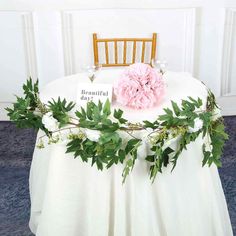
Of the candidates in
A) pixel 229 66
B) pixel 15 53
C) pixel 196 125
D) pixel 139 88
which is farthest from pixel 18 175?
pixel 229 66

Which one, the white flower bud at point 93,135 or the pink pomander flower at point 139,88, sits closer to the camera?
the white flower bud at point 93,135

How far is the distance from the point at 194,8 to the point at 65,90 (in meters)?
1.57

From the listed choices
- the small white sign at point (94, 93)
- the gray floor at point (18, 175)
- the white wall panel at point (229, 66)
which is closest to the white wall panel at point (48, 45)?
the gray floor at point (18, 175)

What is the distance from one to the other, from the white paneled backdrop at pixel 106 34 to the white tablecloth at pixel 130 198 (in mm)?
1421

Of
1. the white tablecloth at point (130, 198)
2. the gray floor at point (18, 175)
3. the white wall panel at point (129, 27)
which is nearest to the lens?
the white tablecloth at point (130, 198)

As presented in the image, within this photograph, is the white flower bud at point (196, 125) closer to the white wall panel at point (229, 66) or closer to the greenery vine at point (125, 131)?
the greenery vine at point (125, 131)

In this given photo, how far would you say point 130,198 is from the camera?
145 centimetres

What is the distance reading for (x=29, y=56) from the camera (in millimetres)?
3004

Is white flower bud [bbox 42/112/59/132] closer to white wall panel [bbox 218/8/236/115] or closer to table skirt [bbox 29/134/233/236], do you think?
table skirt [bbox 29/134/233/236]


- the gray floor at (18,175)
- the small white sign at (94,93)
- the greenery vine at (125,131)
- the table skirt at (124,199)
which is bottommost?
the gray floor at (18,175)

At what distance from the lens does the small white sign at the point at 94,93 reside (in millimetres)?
1479

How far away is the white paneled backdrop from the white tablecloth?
1421mm

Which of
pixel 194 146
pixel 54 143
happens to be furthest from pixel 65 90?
pixel 194 146

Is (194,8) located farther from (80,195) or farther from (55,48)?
(80,195)
